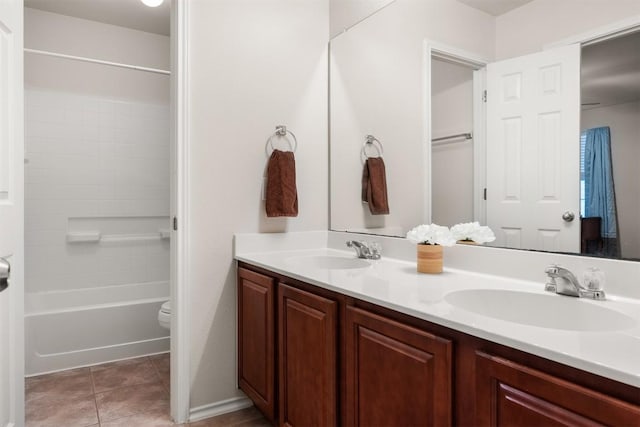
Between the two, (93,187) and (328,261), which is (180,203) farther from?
(93,187)

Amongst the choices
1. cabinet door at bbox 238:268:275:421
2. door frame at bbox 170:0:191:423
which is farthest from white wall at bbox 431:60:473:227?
door frame at bbox 170:0:191:423

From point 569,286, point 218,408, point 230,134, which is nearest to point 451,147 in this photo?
point 569,286

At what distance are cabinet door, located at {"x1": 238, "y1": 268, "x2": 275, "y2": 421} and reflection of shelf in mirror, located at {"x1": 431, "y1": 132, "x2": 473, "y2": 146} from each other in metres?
0.93

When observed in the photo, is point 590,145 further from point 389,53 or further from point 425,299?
point 389,53

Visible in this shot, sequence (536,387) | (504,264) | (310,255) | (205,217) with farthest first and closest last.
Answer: (310,255) < (205,217) < (504,264) < (536,387)

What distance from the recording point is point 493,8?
4.88 feet

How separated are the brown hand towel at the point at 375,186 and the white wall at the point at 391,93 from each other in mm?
35

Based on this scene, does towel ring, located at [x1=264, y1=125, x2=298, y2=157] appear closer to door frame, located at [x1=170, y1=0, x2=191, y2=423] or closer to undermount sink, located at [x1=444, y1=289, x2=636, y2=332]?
door frame, located at [x1=170, y1=0, x2=191, y2=423]

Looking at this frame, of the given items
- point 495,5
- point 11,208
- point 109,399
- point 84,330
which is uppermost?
point 495,5

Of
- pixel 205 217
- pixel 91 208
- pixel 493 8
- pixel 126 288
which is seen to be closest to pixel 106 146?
pixel 91 208

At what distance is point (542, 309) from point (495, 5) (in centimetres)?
111

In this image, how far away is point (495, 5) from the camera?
1480 mm

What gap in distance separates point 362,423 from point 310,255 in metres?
1.01

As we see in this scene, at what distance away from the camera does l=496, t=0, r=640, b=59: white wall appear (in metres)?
1.15
